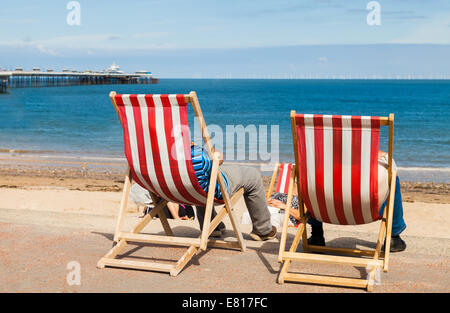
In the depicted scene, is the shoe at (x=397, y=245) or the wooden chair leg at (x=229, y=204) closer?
the wooden chair leg at (x=229, y=204)

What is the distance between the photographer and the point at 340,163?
10.3 ft

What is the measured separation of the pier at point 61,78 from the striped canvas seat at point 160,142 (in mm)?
62953

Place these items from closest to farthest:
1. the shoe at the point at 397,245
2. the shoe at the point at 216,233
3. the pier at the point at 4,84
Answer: the shoe at the point at 397,245, the shoe at the point at 216,233, the pier at the point at 4,84

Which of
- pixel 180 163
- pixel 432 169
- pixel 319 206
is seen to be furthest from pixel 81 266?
pixel 432 169

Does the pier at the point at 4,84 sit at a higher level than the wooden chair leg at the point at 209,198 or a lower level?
lower

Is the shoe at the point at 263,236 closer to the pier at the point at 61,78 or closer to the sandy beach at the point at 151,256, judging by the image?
the sandy beach at the point at 151,256

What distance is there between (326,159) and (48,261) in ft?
5.95

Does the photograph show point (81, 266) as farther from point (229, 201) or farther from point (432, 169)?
point (432, 169)

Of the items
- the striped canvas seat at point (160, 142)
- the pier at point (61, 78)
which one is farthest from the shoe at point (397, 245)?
the pier at point (61, 78)

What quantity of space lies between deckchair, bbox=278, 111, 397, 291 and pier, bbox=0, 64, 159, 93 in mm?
63559

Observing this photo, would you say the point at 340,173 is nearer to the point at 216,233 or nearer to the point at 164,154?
the point at 164,154

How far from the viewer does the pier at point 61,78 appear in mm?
74469

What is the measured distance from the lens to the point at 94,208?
27.9 feet

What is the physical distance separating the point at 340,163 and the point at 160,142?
1066 mm
